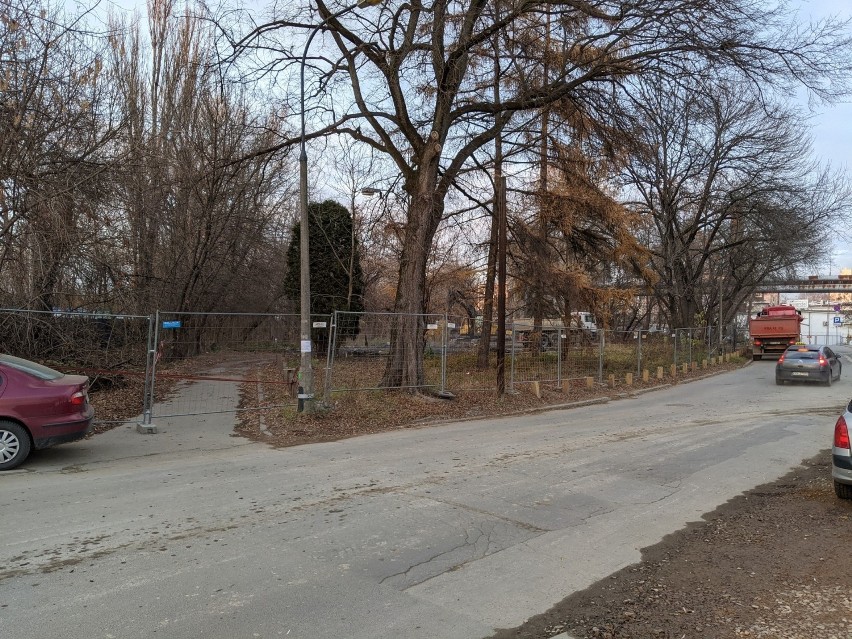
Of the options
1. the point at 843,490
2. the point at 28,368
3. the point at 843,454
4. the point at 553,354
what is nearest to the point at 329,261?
the point at 553,354

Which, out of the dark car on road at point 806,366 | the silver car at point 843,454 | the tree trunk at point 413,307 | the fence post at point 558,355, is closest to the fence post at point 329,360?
the tree trunk at point 413,307

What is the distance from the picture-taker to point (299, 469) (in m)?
8.24

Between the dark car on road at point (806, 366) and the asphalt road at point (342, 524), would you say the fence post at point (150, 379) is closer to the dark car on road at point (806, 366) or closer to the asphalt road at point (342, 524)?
the asphalt road at point (342, 524)

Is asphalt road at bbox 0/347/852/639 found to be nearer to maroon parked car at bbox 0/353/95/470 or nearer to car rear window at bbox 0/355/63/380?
maroon parked car at bbox 0/353/95/470

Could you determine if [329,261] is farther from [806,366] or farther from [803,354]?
[806,366]

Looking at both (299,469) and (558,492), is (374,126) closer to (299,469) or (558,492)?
(299,469)

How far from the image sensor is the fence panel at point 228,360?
44.3ft

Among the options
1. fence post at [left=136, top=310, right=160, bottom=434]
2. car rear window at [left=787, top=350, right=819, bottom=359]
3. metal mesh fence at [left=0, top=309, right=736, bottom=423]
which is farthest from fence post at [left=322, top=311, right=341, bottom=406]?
car rear window at [left=787, top=350, right=819, bottom=359]

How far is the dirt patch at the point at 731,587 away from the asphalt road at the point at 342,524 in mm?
221

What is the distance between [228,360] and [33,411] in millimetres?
12409

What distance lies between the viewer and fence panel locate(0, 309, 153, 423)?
38.8 ft

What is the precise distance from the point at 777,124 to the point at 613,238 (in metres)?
11.9

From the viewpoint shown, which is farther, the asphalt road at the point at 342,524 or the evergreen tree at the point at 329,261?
the evergreen tree at the point at 329,261

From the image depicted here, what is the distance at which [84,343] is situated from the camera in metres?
12.8
